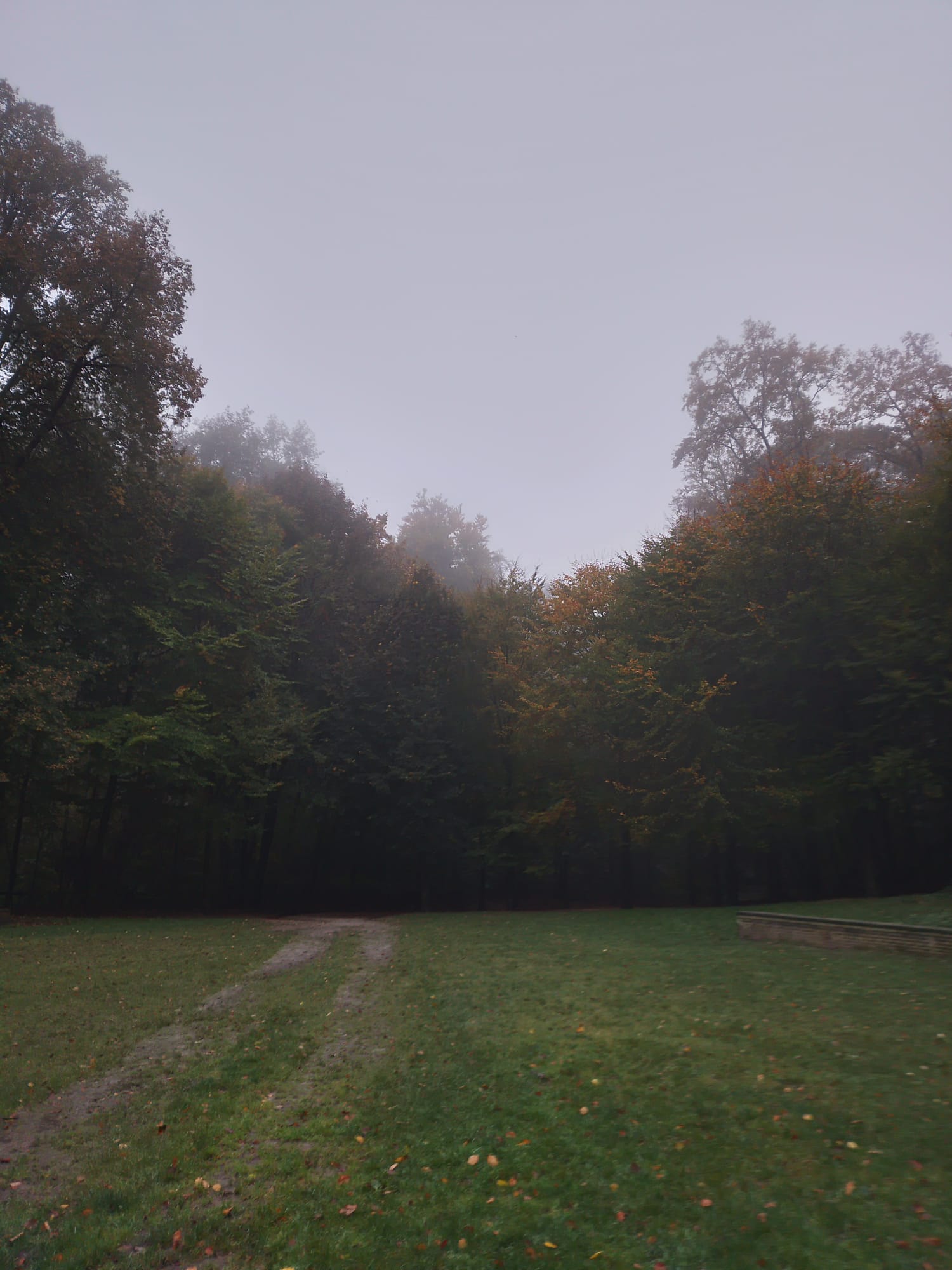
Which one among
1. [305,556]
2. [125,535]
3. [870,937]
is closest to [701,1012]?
[870,937]

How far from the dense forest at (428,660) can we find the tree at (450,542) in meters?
23.5

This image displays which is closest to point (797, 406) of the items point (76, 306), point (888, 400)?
point (888, 400)

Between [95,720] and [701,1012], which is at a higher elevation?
[95,720]

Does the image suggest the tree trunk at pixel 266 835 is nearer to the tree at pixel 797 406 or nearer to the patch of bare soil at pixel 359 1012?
the patch of bare soil at pixel 359 1012

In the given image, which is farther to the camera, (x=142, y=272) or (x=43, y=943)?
(x=142, y=272)

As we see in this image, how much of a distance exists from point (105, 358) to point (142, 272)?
9.31 feet

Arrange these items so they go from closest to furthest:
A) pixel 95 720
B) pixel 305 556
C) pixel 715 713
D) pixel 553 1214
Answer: pixel 553 1214 < pixel 95 720 < pixel 715 713 < pixel 305 556

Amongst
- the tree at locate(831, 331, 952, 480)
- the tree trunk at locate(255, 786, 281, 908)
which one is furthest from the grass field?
the tree at locate(831, 331, 952, 480)

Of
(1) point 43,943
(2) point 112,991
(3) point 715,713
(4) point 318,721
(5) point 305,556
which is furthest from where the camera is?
(5) point 305,556

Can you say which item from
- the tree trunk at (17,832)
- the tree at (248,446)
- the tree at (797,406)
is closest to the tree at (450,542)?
the tree at (248,446)

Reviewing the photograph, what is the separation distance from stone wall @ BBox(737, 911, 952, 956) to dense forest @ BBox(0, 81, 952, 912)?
24.8 feet

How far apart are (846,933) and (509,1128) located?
10.9 m

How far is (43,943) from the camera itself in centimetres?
1869

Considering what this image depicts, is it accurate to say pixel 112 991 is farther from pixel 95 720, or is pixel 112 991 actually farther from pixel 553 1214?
pixel 95 720
